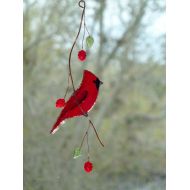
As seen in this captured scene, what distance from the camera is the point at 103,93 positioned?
7.54ft

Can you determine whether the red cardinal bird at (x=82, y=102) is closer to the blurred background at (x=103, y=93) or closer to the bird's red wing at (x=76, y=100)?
the bird's red wing at (x=76, y=100)

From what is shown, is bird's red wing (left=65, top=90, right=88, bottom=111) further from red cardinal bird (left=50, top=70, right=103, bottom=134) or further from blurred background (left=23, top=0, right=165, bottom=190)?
blurred background (left=23, top=0, right=165, bottom=190)

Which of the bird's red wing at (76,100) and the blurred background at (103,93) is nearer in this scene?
the bird's red wing at (76,100)

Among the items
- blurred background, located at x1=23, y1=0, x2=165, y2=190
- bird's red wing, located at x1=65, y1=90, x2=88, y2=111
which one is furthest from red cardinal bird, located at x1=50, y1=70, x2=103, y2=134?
blurred background, located at x1=23, y1=0, x2=165, y2=190

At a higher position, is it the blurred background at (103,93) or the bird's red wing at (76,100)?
the blurred background at (103,93)

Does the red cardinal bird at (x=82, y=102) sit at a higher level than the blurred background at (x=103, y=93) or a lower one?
lower

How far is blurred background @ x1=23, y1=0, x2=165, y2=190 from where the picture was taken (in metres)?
1.80

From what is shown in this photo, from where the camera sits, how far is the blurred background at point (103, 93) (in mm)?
1801

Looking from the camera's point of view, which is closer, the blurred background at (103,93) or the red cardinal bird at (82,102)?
the red cardinal bird at (82,102)

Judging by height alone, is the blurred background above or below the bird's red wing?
above

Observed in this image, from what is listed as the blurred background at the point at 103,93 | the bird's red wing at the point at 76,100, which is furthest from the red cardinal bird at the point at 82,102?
the blurred background at the point at 103,93

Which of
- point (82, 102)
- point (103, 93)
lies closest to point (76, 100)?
point (82, 102)
